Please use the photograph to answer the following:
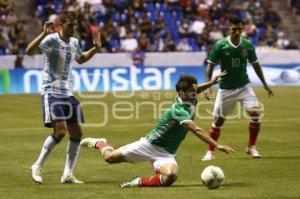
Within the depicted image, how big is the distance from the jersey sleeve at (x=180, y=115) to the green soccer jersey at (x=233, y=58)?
3445mm

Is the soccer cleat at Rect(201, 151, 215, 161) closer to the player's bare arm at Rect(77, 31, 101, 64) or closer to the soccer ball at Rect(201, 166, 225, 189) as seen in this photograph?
the soccer ball at Rect(201, 166, 225, 189)

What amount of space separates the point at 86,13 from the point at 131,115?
11999 millimetres

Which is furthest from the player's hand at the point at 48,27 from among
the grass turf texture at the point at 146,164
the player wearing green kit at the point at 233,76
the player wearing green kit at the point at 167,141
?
the player wearing green kit at the point at 233,76

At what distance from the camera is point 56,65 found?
11594 mm

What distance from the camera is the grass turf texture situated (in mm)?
10672

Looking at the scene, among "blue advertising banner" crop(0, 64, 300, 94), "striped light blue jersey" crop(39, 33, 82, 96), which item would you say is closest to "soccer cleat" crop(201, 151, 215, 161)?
"striped light blue jersey" crop(39, 33, 82, 96)

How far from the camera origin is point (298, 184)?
444 inches

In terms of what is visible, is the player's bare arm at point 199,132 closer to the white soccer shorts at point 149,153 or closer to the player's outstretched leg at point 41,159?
the white soccer shorts at point 149,153

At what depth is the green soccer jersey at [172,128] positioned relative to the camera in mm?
11000

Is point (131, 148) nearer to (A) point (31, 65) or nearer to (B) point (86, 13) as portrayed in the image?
(A) point (31, 65)

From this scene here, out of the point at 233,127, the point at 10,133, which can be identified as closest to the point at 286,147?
the point at 233,127

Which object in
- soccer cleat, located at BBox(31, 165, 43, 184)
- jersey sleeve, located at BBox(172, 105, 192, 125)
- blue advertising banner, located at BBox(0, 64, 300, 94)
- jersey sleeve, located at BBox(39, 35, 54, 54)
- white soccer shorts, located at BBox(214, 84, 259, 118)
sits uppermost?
jersey sleeve, located at BBox(39, 35, 54, 54)

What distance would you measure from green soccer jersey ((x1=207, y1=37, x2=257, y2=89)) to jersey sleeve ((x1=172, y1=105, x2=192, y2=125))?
3.45 m

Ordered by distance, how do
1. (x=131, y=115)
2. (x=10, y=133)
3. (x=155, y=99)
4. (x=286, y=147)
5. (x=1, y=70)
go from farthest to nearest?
(x=1, y=70)
(x=155, y=99)
(x=131, y=115)
(x=10, y=133)
(x=286, y=147)
